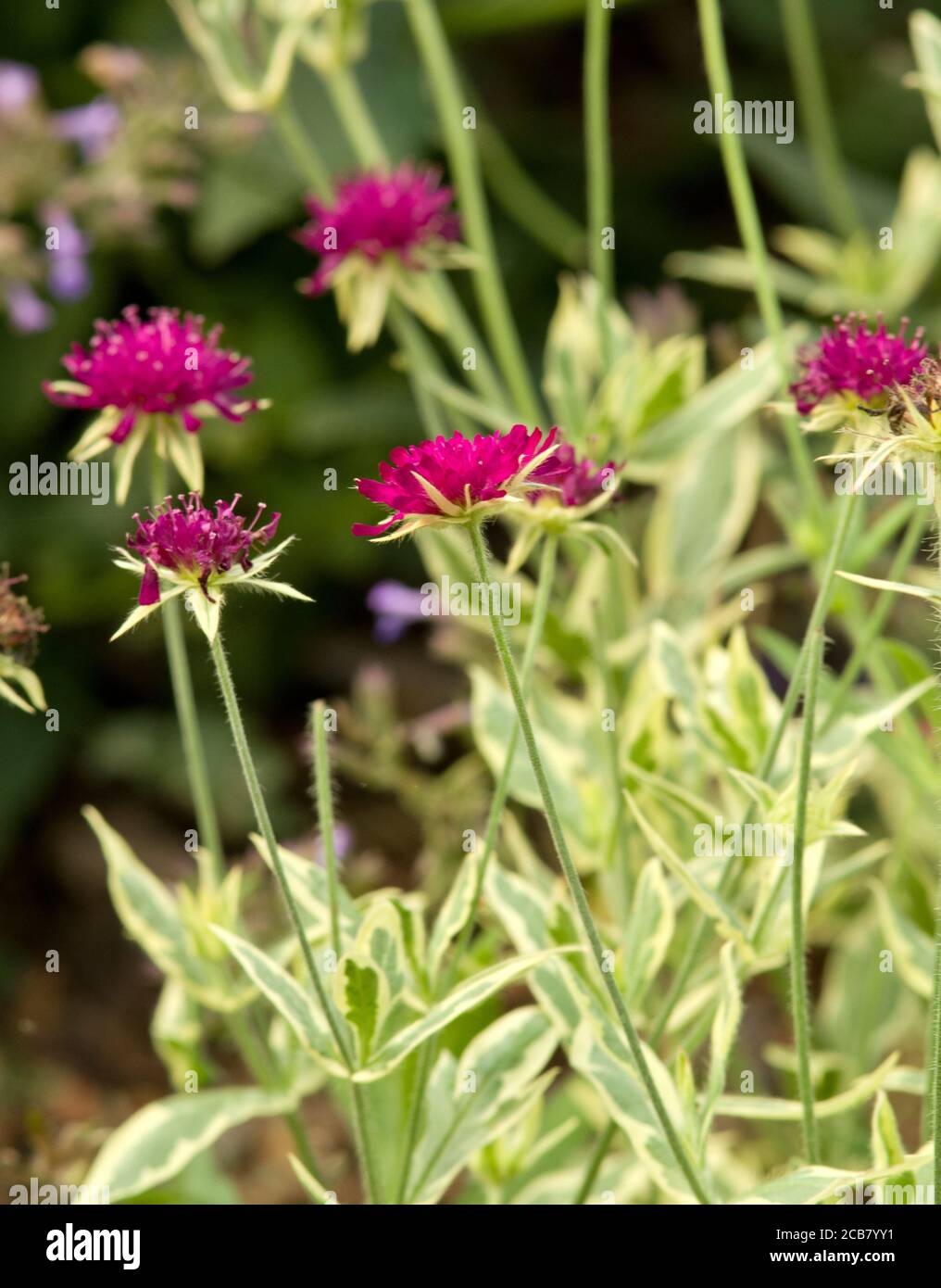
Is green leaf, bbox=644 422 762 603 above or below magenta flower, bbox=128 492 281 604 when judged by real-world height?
above

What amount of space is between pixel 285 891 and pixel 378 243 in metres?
0.44

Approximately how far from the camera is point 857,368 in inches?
24.6

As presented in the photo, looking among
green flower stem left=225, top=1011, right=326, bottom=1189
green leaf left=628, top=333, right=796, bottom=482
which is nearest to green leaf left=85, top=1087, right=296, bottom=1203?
green flower stem left=225, top=1011, right=326, bottom=1189

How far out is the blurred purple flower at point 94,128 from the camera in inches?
49.3

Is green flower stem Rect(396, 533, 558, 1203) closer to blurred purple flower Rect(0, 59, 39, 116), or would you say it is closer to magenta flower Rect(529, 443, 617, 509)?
magenta flower Rect(529, 443, 617, 509)

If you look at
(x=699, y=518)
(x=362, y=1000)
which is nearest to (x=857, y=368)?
(x=362, y=1000)

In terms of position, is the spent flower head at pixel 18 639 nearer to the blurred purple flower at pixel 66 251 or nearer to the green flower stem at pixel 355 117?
the green flower stem at pixel 355 117

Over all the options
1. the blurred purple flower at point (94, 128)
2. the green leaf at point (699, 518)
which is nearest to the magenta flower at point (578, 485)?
the green leaf at point (699, 518)

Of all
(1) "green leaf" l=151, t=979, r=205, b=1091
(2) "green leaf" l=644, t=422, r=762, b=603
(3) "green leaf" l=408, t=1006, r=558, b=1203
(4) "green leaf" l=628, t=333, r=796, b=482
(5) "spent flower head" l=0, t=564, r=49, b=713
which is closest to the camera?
(5) "spent flower head" l=0, t=564, r=49, b=713

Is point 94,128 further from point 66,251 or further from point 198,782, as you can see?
point 198,782

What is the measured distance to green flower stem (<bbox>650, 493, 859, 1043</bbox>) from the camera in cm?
62

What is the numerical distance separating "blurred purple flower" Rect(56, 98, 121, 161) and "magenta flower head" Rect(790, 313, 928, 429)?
0.79 m

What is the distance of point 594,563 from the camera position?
909mm
